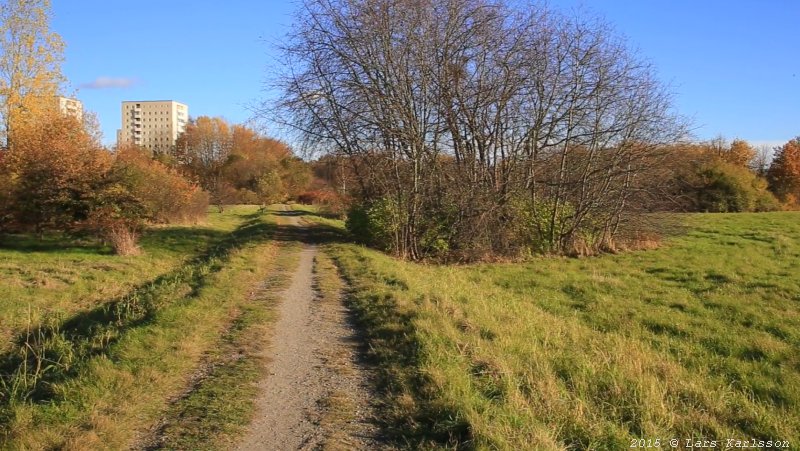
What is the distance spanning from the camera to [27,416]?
4660 millimetres

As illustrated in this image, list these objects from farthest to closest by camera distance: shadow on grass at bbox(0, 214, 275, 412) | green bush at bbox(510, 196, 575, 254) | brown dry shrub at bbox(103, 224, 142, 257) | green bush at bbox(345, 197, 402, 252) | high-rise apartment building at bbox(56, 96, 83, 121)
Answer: high-rise apartment building at bbox(56, 96, 83, 121) → green bush at bbox(510, 196, 575, 254) → brown dry shrub at bbox(103, 224, 142, 257) → green bush at bbox(345, 197, 402, 252) → shadow on grass at bbox(0, 214, 275, 412)

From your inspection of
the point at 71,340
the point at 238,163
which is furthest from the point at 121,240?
the point at 238,163

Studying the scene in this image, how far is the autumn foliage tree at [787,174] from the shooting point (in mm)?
55469

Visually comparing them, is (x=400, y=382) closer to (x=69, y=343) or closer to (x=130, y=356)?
(x=130, y=356)

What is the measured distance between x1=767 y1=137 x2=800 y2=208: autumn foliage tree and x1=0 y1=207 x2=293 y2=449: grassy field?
57059 mm

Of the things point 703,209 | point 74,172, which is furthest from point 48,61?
point 703,209

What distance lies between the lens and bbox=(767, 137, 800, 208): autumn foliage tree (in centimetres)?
5547

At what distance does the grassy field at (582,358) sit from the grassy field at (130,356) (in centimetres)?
159

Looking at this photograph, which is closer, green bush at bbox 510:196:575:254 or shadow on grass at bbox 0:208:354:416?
shadow on grass at bbox 0:208:354:416

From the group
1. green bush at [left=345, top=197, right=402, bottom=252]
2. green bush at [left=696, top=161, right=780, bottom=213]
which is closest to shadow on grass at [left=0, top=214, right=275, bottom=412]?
green bush at [left=345, top=197, right=402, bottom=252]

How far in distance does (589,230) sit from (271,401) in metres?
19.0

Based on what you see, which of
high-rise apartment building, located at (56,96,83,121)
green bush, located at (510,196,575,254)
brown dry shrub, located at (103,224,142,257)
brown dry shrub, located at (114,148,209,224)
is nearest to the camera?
brown dry shrub, located at (103,224,142,257)

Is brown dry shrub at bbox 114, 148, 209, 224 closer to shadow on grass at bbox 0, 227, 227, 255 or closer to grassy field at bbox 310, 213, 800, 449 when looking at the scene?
shadow on grass at bbox 0, 227, 227, 255

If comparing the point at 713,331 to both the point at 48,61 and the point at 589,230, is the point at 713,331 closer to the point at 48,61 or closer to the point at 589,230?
the point at 589,230
